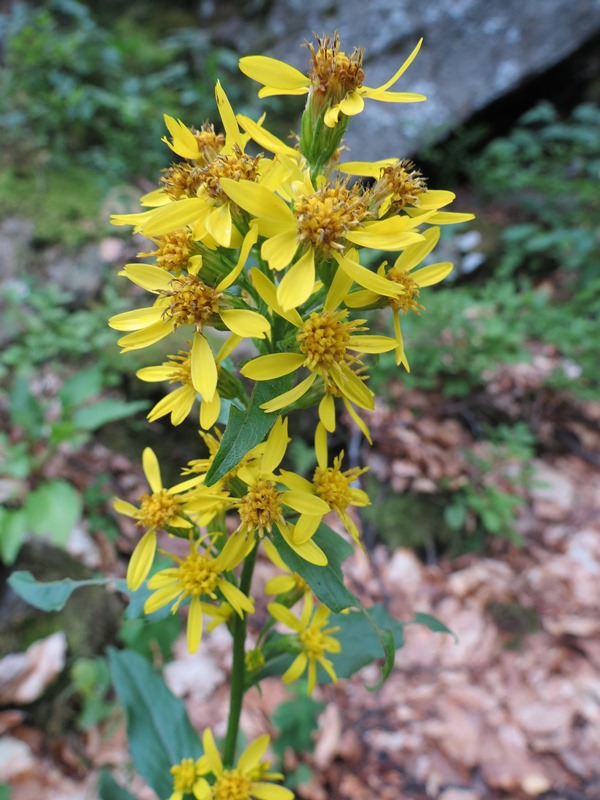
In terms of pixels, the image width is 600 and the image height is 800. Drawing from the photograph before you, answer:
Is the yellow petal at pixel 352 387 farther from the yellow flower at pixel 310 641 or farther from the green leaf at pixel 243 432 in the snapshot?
the yellow flower at pixel 310 641

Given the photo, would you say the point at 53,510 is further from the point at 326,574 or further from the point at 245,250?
the point at 245,250

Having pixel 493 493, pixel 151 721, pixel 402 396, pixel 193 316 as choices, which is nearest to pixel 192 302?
pixel 193 316

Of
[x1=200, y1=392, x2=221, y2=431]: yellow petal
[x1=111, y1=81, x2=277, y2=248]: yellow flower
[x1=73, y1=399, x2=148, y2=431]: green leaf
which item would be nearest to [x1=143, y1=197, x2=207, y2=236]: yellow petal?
[x1=111, y1=81, x2=277, y2=248]: yellow flower

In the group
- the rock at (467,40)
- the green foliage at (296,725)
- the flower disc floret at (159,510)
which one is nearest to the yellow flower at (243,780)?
the flower disc floret at (159,510)

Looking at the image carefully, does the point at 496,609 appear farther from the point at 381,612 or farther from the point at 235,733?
the point at 235,733

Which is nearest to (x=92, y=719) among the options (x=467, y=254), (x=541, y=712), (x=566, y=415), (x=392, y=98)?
(x=541, y=712)

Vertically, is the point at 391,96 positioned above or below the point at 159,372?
above
